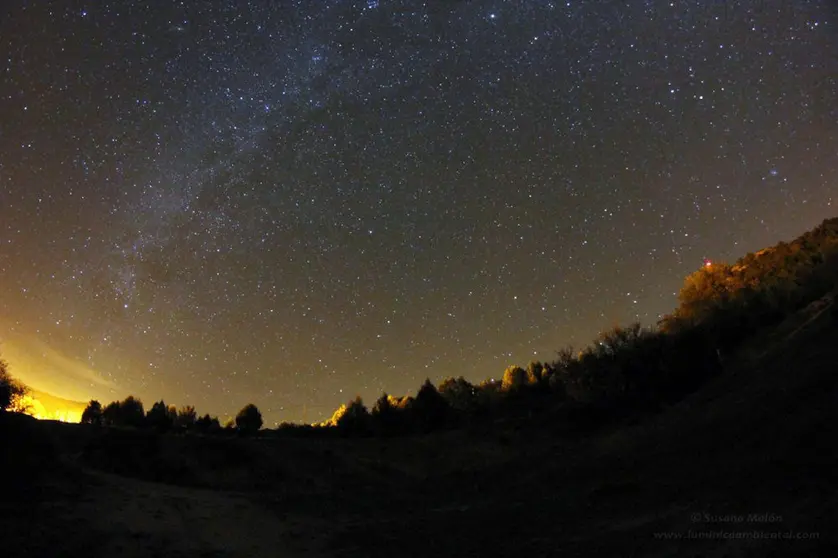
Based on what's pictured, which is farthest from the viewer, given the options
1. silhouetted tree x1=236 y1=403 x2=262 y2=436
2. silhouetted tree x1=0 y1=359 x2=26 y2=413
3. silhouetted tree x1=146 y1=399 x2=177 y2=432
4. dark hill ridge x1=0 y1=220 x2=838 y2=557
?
silhouetted tree x1=236 y1=403 x2=262 y2=436

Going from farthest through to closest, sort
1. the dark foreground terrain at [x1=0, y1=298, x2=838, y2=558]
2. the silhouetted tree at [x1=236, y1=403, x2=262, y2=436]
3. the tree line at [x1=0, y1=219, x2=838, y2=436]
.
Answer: the silhouetted tree at [x1=236, y1=403, x2=262, y2=436] < the tree line at [x1=0, y1=219, x2=838, y2=436] < the dark foreground terrain at [x1=0, y1=298, x2=838, y2=558]

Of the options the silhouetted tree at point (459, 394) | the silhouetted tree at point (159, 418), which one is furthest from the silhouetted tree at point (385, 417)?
the silhouetted tree at point (159, 418)

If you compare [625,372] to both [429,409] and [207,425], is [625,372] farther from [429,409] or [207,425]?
[207,425]

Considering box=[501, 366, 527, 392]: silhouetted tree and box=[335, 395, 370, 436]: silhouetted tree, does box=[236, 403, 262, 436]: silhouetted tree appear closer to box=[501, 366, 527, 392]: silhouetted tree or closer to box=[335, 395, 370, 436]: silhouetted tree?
box=[335, 395, 370, 436]: silhouetted tree

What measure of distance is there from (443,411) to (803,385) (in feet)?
77.3

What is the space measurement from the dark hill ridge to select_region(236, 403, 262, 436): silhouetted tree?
723 cm

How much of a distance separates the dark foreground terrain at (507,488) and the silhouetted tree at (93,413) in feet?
29.2

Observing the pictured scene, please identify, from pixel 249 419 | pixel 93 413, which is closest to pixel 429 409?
pixel 249 419

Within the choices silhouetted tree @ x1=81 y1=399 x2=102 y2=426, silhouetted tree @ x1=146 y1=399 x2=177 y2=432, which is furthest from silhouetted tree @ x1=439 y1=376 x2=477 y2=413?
silhouetted tree @ x1=81 y1=399 x2=102 y2=426

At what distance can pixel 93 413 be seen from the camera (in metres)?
34.7

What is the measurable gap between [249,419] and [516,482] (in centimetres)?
2374

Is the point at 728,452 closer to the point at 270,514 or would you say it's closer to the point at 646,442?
the point at 646,442

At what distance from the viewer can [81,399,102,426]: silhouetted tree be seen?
34.2 m

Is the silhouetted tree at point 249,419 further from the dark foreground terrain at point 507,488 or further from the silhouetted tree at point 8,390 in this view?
the silhouetted tree at point 8,390
